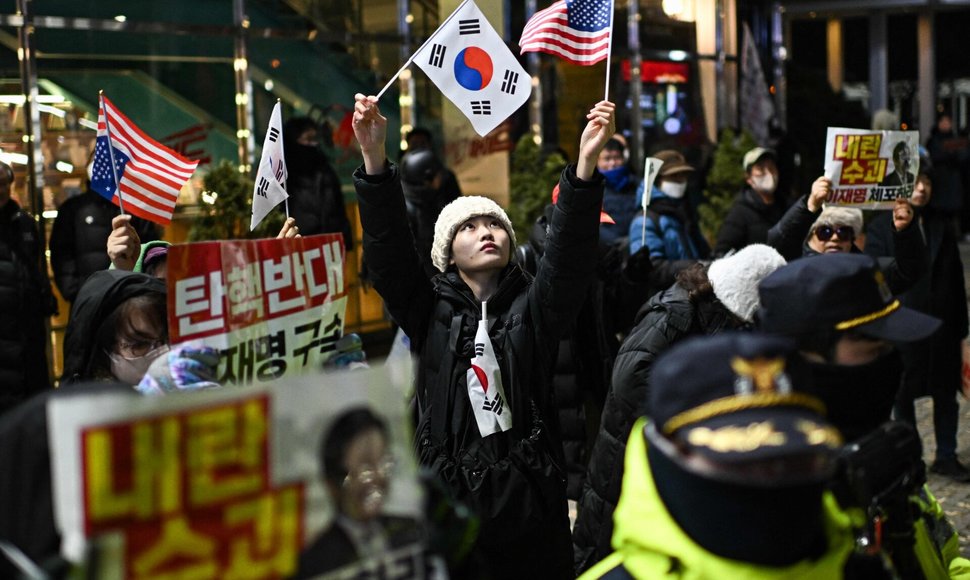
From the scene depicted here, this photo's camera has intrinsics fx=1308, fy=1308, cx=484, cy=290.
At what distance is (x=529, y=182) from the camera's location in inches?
516

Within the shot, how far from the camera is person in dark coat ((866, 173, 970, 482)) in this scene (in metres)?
7.99

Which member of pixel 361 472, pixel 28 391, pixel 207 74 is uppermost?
pixel 207 74

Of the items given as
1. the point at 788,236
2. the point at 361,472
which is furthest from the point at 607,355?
Result: the point at 361,472

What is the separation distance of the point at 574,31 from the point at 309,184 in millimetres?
4396

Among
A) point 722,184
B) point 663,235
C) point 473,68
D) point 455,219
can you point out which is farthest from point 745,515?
point 722,184

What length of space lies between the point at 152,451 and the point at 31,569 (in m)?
0.35

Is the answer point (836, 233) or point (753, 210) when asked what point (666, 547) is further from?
point (753, 210)

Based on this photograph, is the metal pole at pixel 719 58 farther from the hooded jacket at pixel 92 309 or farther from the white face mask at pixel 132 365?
the white face mask at pixel 132 365

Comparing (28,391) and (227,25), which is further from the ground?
(227,25)

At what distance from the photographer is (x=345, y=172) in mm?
12484

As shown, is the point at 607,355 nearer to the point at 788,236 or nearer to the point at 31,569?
the point at 788,236

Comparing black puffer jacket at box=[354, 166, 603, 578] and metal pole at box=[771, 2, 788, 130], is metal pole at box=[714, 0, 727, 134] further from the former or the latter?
black puffer jacket at box=[354, 166, 603, 578]

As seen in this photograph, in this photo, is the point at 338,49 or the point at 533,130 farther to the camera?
the point at 533,130

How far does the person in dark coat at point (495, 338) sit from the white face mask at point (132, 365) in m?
1.01
